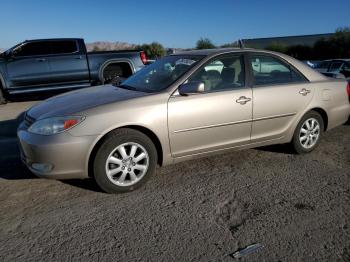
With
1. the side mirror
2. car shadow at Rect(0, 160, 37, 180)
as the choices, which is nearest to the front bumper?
car shadow at Rect(0, 160, 37, 180)

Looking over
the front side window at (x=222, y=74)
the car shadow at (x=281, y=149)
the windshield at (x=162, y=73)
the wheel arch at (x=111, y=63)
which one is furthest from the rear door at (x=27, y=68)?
the car shadow at (x=281, y=149)

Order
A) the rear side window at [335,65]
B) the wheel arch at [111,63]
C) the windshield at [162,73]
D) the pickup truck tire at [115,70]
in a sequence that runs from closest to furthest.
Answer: the windshield at [162,73]
the wheel arch at [111,63]
the pickup truck tire at [115,70]
the rear side window at [335,65]

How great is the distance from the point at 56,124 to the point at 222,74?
2.04 m

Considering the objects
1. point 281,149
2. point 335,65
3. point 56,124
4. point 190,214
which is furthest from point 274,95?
point 335,65

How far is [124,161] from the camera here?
148 inches

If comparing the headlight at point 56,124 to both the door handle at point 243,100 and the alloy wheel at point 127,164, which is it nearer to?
the alloy wheel at point 127,164

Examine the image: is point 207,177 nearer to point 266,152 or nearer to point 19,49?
point 266,152

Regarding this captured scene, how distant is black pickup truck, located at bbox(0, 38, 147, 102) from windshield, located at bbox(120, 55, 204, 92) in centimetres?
504

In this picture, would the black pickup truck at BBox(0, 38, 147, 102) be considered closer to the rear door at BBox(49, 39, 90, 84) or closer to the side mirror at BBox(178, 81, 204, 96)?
the rear door at BBox(49, 39, 90, 84)

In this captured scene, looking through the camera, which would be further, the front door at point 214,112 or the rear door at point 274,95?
the rear door at point 274,95

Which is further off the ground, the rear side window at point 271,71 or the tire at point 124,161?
the rear side window at point 271,71

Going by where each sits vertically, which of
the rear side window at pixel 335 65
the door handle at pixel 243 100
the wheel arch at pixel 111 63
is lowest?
the rear side window at pixel 335 65

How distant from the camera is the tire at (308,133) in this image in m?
4.93

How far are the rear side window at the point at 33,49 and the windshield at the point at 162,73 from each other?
5.74 meters
